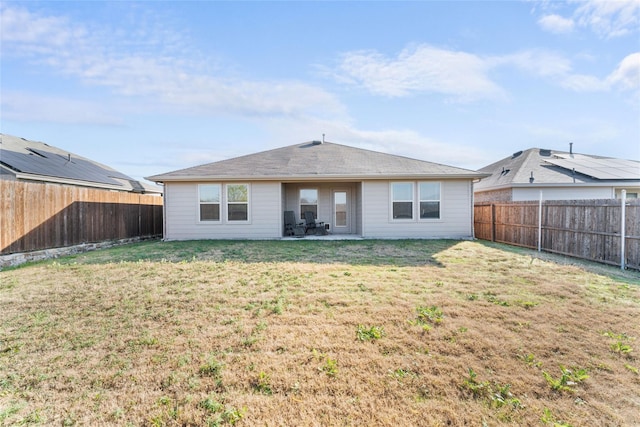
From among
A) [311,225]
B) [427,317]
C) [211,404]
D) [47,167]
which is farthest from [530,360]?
[47,167]

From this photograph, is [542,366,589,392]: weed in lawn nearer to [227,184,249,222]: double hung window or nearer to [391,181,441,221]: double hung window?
[391,181,441,221]: double hung window

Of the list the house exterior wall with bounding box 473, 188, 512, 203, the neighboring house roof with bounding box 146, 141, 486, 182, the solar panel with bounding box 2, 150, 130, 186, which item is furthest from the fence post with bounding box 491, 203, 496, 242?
the solar panel with bounding box 2, 150, 130, 186

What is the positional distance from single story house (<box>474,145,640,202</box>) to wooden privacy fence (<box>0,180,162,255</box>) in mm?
14382

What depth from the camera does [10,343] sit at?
11.3 ft

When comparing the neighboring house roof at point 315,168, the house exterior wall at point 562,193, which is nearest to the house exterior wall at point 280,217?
the neighboring house roof at point 315,168

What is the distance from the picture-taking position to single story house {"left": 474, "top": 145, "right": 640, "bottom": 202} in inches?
532

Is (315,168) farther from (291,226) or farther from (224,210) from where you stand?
(224,210)

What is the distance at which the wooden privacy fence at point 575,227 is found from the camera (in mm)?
6902

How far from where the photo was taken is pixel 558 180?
44.8ft

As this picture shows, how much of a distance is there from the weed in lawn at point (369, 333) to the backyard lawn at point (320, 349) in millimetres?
23

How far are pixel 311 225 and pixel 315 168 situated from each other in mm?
2400

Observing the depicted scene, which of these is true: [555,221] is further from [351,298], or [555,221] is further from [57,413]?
[57,413]

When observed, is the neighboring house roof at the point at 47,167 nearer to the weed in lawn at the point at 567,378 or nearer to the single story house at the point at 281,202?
the single story house at the point at 281,202

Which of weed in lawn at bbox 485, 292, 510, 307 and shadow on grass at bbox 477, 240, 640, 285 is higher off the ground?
shadow on grass at bbox 477, 240, 640, 285
